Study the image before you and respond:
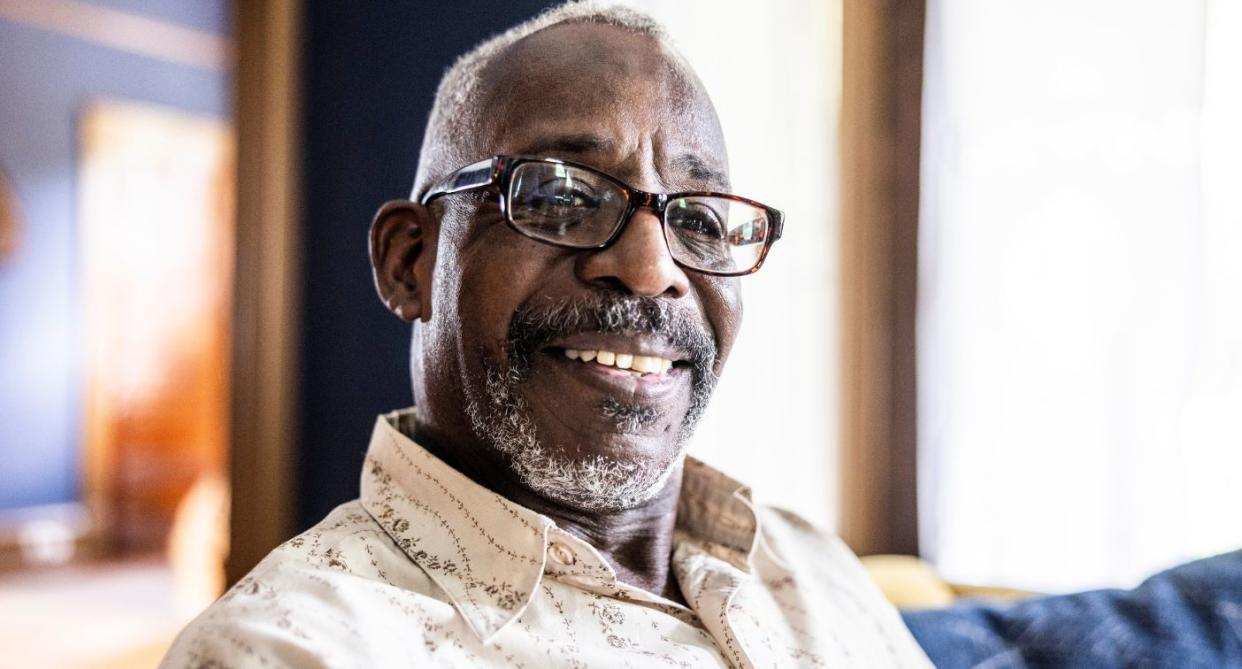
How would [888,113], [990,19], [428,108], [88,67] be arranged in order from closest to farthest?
[428,108], [990,19], [888,113], [88,67]

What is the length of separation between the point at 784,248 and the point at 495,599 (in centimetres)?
162

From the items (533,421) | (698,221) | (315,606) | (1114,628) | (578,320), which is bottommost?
(1114,628)

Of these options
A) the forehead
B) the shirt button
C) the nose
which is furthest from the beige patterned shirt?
the forehead

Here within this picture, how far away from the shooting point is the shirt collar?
910 millimetres

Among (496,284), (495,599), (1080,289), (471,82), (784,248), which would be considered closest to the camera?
(495,599)

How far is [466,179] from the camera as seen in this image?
105 centimetres

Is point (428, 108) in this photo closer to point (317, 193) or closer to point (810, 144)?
point (317, 193)

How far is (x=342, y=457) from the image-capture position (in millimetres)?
2107

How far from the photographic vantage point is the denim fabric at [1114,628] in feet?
3.70

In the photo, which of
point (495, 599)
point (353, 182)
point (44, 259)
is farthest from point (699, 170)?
point (44, 259)

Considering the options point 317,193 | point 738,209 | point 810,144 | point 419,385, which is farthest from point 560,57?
point 810,144

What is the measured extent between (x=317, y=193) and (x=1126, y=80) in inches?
72.1

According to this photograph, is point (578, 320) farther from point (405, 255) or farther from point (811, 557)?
point (811, 557)

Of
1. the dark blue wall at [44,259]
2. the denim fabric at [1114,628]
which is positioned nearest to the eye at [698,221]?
the denim fabric at [1114,628]
